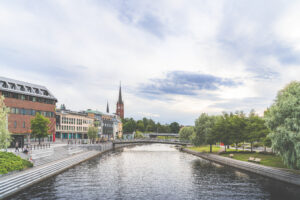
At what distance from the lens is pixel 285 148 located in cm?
3500

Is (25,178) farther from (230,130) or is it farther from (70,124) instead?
(70,124)

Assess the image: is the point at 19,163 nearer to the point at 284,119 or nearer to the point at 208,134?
the point at 284,119

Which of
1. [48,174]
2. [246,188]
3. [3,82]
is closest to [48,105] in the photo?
[3,82]

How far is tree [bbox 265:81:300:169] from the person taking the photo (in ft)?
110

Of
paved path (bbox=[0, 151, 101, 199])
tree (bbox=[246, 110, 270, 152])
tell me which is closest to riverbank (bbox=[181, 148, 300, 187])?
tree (bbox=[246, 110, 270, 152])

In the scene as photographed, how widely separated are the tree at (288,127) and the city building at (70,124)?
93.7m

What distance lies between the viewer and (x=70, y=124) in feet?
388

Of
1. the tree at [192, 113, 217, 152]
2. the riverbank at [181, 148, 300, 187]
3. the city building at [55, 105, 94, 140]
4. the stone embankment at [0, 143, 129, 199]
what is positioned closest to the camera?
the stone embankment at [0, 143, 129, 199]

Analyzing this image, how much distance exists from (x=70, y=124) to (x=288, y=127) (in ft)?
332

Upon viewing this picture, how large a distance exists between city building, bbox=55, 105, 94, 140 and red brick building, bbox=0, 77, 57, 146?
33.4 meters

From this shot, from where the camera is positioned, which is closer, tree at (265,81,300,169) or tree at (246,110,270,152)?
tree at (265,81,300,169)

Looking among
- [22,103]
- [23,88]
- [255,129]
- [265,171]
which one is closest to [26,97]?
[22,103]

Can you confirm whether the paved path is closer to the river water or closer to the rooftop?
the river water

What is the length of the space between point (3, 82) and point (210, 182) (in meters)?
55.7
